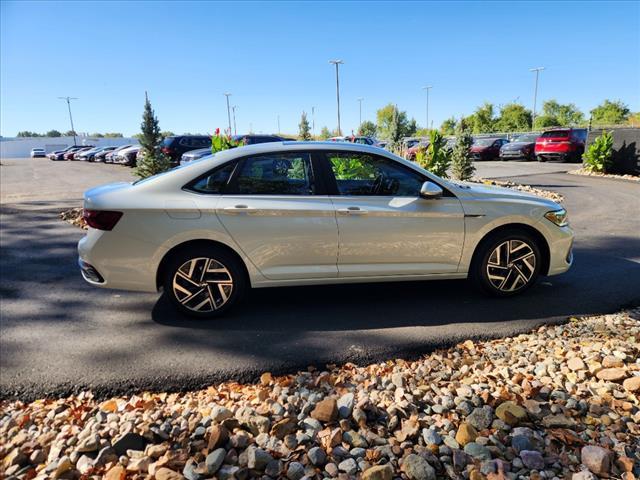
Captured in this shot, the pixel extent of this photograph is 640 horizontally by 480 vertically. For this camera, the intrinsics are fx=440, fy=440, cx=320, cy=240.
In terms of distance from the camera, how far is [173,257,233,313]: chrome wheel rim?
3.86 meters

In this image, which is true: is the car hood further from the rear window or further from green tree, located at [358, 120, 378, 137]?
green tree, located at [358, 120, 378, 137]

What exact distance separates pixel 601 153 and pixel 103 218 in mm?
17394

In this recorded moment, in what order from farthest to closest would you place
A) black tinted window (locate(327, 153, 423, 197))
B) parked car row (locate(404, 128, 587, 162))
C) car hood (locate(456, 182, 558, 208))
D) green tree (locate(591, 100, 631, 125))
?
green tree (locate(591, 100, 631, 125)), parked car row (locate(404, 128, 587, 162)), car hood (locate(456, 182, 558, 208)), black tinted window (locate(327, 153, 423, 197))

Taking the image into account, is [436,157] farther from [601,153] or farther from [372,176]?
[372,176]

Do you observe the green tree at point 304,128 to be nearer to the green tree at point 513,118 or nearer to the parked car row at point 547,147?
the parked car row at point 547,147

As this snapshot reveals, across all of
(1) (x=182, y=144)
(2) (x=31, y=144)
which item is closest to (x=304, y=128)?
(1) (x=182, y=144)

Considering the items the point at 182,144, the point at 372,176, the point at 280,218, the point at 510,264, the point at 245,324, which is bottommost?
the point at 245,324

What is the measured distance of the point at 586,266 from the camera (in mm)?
5523

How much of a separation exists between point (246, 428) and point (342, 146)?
278 centimetres

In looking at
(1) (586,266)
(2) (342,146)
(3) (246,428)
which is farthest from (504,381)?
(1) (586,266)

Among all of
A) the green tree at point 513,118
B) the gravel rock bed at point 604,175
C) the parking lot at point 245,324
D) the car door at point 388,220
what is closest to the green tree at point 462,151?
the gravel rock bed at point 604,175

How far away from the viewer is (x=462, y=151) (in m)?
13.1

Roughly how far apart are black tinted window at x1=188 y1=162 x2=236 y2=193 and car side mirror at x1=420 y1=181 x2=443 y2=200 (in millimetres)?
1749

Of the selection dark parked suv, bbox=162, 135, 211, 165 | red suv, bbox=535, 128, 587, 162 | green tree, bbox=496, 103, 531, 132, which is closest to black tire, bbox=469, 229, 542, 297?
dark parked suv, bbox=162, 135, 211, 165
